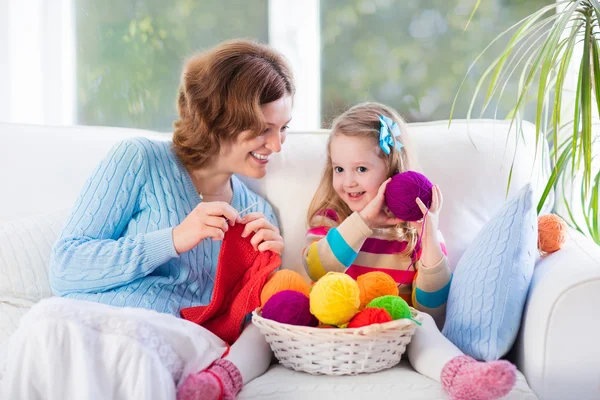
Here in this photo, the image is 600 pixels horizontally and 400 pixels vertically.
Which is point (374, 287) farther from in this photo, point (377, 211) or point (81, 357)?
point (81, 357)

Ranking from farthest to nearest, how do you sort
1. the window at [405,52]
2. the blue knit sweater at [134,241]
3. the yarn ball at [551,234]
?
the window at [405,52] → the yarn ball at [551,234] → the blue knit sweater at [134,241]

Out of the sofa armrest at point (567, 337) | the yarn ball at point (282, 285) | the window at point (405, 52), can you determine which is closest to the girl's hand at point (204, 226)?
the yarn ball at point (282, 285)

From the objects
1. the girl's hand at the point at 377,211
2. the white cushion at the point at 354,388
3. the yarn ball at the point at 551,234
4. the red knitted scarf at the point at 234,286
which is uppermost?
the girl's hand at the point at 377,211

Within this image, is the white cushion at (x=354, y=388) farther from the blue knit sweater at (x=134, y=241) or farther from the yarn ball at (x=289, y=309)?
the blue knit sweater at (x=134, y=241)

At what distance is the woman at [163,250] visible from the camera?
103 cm

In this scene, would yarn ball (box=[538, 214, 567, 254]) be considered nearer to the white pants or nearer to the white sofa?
the white sofa

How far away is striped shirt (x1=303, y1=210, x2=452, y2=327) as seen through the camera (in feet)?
5.17

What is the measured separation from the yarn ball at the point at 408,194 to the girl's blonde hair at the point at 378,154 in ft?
0.54

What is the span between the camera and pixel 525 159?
1.84 metres

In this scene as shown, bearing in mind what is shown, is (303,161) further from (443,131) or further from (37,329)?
(37,329)

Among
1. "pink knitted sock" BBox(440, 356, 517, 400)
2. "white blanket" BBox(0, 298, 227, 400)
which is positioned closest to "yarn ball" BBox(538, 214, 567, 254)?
"pink knitted sock" BBox(440, 356, 517, 400)

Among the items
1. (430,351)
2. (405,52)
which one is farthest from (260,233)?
(405,52)

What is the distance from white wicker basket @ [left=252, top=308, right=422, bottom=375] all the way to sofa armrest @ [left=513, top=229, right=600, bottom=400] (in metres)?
0.25

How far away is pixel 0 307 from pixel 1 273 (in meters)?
0.09
